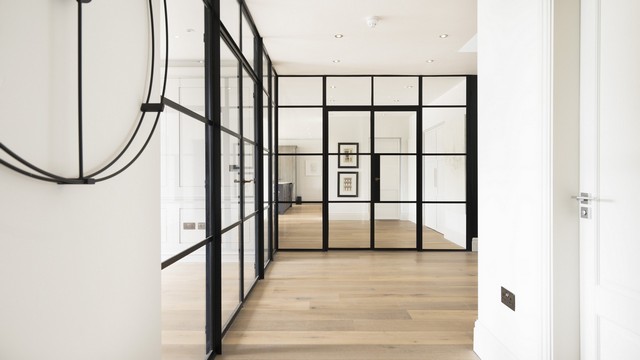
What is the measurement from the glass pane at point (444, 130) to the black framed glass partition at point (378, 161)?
1 centimetres

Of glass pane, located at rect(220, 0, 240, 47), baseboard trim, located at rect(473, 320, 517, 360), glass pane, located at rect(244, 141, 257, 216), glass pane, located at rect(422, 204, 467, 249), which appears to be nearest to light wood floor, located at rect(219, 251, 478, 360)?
baseboard trim, located at rect(473, 320, 517, 360)

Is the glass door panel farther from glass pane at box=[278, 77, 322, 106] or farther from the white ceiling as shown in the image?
glass pane at box=[278, 77, 322, 106]

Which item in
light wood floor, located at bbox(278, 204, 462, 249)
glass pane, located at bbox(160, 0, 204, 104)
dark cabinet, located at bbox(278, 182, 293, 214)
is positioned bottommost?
light wood floor, located at bbox(278, 204, 462, 249)

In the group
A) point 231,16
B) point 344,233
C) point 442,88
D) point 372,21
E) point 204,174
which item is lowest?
point 344,233

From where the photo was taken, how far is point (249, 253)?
3477mm

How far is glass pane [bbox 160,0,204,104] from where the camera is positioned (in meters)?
1.70

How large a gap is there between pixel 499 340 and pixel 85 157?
2.24 m

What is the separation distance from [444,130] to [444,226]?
1397 mm

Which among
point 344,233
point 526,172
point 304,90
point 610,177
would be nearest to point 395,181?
point 344,233

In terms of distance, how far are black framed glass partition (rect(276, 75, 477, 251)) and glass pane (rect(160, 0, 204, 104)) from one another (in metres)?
3.27

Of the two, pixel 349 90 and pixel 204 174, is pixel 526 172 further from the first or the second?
pixel 349 90

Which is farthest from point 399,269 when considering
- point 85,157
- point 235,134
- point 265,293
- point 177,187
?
point 85,157

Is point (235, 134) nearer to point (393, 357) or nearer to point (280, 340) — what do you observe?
point (280, 340)

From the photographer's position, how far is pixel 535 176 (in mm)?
1740
